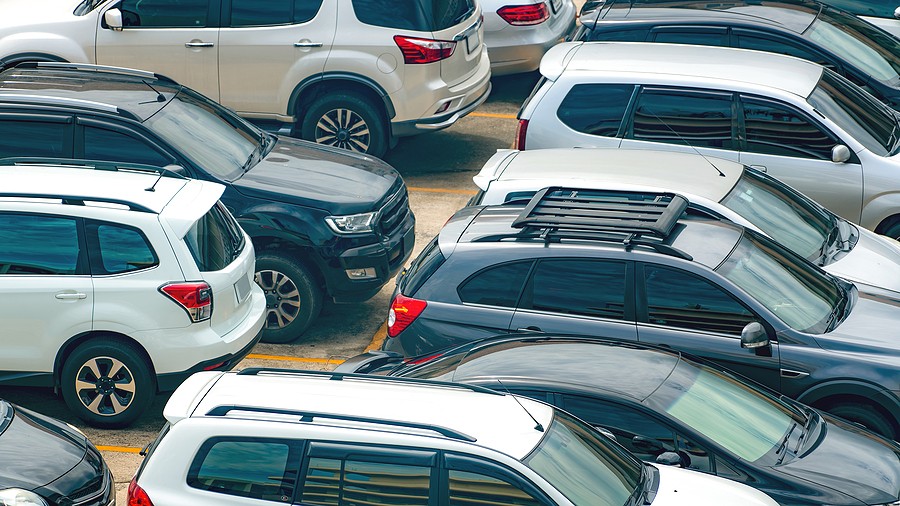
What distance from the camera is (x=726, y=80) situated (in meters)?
10.4

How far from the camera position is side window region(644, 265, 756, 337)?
7.64 meters

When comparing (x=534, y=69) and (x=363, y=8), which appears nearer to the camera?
(x=363, y=8)

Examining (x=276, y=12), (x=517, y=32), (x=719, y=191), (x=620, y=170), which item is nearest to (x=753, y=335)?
(x=719, y=191)

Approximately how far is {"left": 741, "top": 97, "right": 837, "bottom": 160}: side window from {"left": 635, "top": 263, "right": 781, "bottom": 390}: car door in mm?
3191

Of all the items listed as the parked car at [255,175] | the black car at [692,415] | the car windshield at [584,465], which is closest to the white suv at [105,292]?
the parked car at [255,175]

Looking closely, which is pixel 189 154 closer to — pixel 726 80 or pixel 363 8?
pixel 363 8

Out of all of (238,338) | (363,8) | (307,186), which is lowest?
(238,338)

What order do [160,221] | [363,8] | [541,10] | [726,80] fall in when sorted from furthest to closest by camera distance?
[541,10] < [363,8] < [726,80] < [160,221]

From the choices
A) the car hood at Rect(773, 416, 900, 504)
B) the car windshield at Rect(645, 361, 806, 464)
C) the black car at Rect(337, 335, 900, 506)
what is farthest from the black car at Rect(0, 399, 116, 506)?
the car hood at Rect(773, 416, 900, 504)

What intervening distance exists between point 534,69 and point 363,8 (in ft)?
11.9

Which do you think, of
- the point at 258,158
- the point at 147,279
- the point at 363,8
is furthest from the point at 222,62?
the point at 147,279

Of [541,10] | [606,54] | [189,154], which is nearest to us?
[189,154]

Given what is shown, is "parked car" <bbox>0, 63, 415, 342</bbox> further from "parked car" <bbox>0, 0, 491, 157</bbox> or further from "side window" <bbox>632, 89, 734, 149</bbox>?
"side window" <bbox>632, 89, 734, 149</bbox>

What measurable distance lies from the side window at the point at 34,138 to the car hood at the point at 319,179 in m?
1.45
